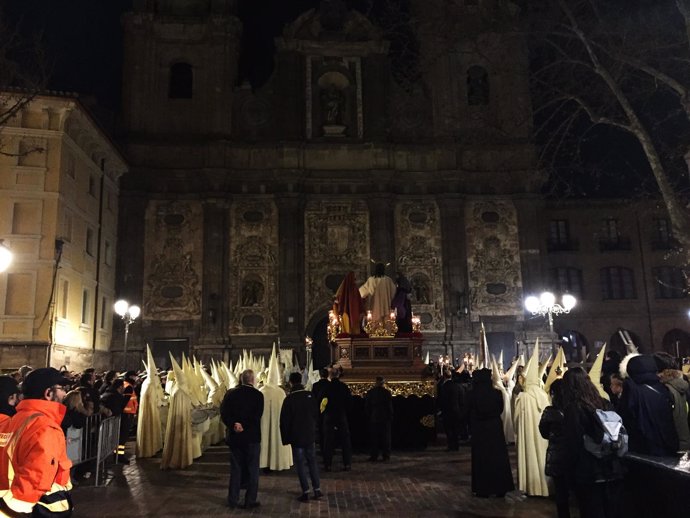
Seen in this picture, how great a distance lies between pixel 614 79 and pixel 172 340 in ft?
70.8

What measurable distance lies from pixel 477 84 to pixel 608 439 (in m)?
29.5

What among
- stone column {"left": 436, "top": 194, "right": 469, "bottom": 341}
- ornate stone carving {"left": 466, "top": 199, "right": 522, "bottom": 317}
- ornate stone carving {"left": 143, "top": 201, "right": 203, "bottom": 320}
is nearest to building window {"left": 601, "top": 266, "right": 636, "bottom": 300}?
ornate stone carving {"left": 466, "top": 199, "right": 522, "bottom": 317}

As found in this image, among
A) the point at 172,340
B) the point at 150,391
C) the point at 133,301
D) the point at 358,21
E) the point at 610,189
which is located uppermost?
the point at 358,21

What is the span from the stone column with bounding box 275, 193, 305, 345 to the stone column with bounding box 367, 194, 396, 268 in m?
3.39

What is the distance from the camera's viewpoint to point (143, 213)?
2891 centimetres

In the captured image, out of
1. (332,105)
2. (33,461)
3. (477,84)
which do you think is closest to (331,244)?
(332,105)

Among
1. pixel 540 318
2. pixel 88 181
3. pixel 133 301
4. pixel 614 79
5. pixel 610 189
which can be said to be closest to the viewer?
pixel 614 79

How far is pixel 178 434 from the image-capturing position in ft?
38.8

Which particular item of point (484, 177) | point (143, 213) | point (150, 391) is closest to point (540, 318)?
point (484, 177)

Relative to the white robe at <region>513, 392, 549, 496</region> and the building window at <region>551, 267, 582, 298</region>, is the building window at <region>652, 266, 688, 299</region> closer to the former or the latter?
the building window at <region>551, 267, 582, 298</region>

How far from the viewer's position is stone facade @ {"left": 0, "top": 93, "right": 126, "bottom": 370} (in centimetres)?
1997

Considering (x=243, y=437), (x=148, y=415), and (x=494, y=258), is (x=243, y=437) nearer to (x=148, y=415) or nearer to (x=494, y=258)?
(x=148, y=415)

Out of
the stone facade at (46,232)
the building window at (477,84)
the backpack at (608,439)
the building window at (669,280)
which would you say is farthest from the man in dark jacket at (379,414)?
the building window at (669,280)

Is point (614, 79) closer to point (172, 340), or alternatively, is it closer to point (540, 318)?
point (540, 318)
